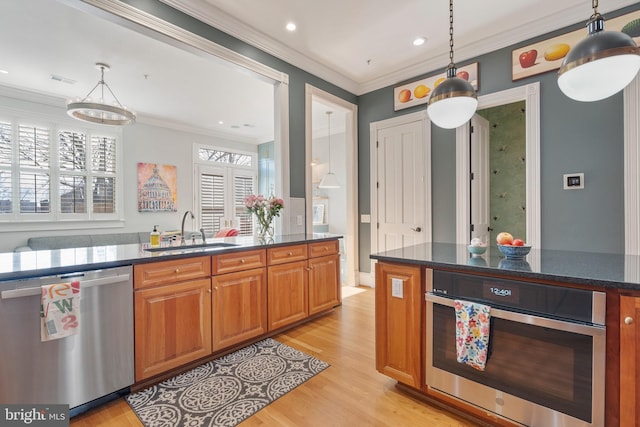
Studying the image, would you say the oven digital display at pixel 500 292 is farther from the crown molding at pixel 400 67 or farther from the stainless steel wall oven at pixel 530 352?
the crown molding at pixel 400 67

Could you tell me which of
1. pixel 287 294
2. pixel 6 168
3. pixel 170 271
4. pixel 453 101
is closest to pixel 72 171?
pixel 6 168

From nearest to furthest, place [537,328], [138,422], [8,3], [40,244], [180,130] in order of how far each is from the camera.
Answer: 1. [537,328]
2. [138,422]
3. [8,3]
4. [40,244]
5. [180,130]

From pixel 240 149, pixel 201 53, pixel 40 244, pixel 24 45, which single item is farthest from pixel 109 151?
pixel 201 53

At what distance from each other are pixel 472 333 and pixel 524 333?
233 mm

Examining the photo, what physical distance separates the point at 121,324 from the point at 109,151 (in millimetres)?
5045

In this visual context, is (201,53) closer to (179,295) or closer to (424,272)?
(179,295)

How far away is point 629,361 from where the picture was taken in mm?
1195

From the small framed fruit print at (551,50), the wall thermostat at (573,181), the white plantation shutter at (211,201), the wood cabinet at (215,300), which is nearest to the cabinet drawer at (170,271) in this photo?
the wood cabinet at (215,300)

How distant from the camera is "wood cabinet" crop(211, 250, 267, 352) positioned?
235 centimetres

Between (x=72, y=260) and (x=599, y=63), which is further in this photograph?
(x=72, y=260)

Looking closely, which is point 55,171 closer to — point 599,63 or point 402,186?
point 402,186

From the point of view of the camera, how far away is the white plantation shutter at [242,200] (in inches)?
301

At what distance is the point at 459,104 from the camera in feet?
6.15

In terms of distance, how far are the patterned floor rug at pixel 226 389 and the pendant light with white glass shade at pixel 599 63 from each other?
2375 millimetres
